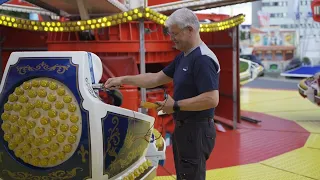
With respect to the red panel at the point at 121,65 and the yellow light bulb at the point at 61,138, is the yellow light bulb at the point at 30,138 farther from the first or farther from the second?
the red panel at the point at 121,65

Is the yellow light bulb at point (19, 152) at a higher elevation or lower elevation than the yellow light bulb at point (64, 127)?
lower

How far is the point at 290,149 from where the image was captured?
15.4ft

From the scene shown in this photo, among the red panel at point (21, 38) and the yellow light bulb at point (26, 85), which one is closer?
the yellow light bulb at point (26, 85)

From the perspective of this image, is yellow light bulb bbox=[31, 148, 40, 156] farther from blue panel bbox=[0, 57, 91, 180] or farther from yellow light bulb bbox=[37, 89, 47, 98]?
yellow light bulb bbox=[37, 89, 47, 98]

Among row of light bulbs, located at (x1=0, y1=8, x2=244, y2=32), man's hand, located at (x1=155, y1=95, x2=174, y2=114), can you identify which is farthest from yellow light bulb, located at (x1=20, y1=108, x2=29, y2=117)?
row of light bulbs, located at (x1=0, y1=8, x2=244, y2=32)

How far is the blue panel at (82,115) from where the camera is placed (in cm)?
191

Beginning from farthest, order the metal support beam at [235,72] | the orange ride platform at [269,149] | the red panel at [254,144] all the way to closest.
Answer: the metal support beam at [235,72] → the red panel at [254,144] → the orange ride platform at [269,149]

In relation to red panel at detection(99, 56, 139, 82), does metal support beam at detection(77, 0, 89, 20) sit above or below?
above

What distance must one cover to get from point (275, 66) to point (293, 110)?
40.1ft

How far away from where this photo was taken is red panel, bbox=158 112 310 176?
13.9 feet

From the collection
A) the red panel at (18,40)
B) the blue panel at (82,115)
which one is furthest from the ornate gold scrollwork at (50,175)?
the red panel at (18,40)

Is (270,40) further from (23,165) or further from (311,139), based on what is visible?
(23,165)

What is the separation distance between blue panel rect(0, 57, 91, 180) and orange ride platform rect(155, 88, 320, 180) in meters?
1.86

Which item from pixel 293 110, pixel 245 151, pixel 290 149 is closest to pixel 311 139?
pixel 290 149
